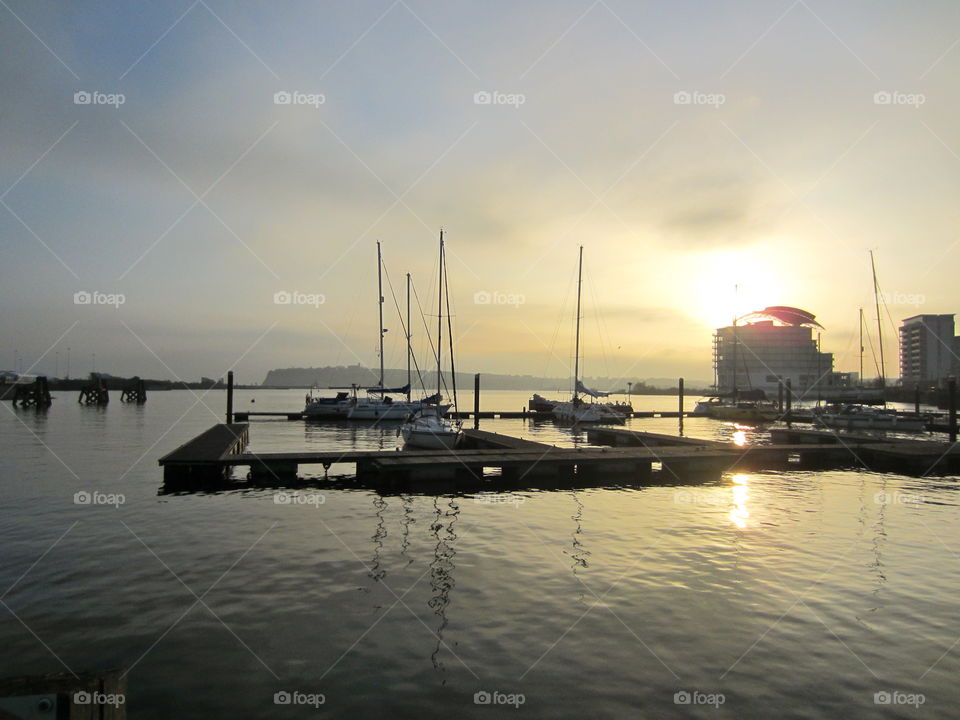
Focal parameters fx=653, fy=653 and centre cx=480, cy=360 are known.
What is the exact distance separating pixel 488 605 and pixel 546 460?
17.2m

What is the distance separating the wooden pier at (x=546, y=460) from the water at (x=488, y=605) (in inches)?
188

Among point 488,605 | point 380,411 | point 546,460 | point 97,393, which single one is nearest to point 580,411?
point 380,411

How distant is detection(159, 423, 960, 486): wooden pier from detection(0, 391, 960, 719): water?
15.6ft

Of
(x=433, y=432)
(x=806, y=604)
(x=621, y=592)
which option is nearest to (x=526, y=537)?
(x=621, y=592)

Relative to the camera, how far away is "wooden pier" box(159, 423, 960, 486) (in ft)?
87.0

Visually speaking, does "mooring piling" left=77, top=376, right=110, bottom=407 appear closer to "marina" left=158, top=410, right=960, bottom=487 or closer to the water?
"marina" left=158, top=410, right=960, bottom=487

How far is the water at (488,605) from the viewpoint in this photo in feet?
28.0

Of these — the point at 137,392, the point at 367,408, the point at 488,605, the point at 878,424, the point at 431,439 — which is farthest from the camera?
the point at 137,392

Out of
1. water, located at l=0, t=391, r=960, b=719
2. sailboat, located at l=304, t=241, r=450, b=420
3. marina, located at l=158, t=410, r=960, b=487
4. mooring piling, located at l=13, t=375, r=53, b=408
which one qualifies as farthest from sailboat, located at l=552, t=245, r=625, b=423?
mooring piling, located at l=13, t=375, r=53, b=408

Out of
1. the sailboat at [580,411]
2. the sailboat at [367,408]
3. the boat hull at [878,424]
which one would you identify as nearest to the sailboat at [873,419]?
the boat hull at [878,424]

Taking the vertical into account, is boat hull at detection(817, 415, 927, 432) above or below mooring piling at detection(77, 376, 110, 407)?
below

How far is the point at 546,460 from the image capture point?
94.0ft

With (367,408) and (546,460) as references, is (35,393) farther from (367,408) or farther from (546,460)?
(546,460)

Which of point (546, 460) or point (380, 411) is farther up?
point (380, 411)
